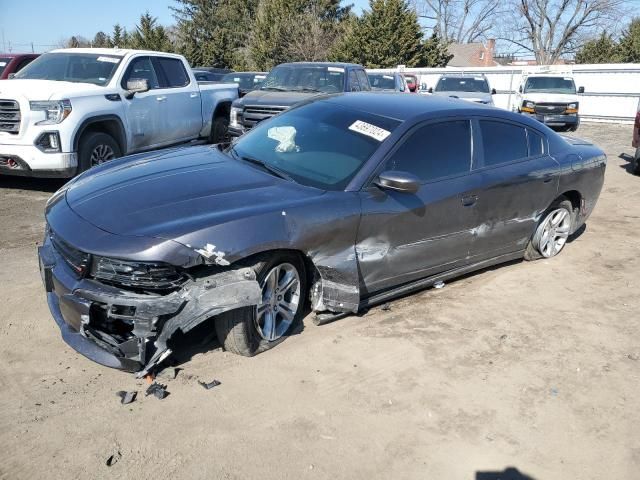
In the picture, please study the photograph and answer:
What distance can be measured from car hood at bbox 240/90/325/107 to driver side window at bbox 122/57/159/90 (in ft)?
5.62

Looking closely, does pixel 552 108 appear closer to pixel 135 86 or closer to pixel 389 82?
pixel 389 82

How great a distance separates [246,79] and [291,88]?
25.6 ft

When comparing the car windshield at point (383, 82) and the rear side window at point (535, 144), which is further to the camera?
the car windshield at point (383, 82)

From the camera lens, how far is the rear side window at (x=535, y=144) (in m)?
5.26

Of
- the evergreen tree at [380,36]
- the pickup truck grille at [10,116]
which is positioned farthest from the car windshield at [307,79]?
the evergreen tree at [380,36]

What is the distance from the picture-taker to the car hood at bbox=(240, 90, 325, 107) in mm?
9594

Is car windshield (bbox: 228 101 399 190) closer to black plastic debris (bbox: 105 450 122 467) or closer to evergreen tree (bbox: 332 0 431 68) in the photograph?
black plastic debris (bbox: 105 450 122 467)

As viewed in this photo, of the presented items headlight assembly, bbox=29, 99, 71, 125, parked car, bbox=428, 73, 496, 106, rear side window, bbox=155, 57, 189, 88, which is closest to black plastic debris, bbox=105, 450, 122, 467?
headlight assembly, bbox=29, 99, 71, 125

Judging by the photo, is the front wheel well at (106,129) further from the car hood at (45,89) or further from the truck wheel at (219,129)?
the truck wheel at (219,129)

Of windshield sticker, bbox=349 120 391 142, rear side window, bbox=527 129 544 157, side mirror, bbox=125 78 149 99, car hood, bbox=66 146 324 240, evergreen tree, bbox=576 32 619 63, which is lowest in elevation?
car hood, bbox=66 146 324 240

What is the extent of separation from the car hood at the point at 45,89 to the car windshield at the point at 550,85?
15.5 metres

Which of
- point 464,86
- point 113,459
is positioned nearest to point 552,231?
point 113,459

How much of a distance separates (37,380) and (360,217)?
2217 millimetres

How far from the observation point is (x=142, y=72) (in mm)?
8430
